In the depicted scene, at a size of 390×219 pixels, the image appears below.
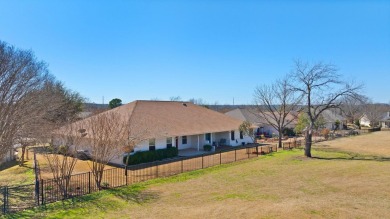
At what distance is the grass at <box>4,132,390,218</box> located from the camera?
1119cm

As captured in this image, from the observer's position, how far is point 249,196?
44.9 ft

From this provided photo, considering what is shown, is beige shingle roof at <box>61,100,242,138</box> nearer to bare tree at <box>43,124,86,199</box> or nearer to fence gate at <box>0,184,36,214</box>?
bare tree at <box>43,124,86,199</box>

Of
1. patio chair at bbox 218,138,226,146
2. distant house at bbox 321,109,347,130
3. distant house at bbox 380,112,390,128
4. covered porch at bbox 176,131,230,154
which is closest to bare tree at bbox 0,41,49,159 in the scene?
covered porch at bbox 176,131,230,154

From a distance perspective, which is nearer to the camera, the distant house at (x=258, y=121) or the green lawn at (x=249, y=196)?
the green lawn at (x=249, y=196)

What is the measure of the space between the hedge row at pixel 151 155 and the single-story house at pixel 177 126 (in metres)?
0.63

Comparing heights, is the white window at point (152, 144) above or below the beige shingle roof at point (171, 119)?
below

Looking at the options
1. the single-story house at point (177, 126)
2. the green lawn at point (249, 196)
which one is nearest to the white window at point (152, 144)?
the single-story house at point (177, 126)

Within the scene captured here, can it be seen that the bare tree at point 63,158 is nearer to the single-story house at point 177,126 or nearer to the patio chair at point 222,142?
the single-story house at point 177,126

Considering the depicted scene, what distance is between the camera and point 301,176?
722 inches

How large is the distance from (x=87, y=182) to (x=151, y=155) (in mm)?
7670

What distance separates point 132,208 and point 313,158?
19237 millimetres

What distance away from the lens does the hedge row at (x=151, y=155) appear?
2266 centimetres

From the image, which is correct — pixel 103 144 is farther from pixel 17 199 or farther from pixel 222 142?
→ pixel 222 142

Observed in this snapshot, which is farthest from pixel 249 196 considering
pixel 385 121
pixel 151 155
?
pixel 385 121
